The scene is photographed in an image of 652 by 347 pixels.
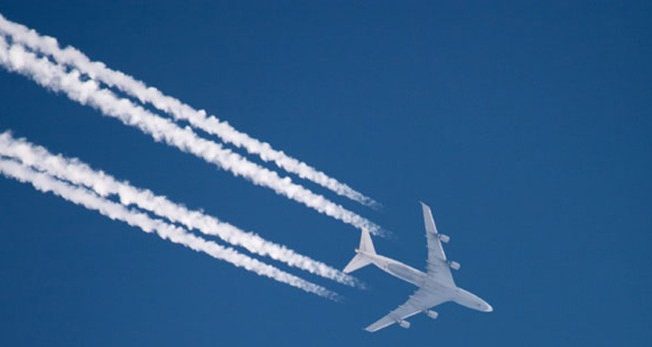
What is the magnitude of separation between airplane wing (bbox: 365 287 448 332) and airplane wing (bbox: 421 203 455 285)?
7.56ft

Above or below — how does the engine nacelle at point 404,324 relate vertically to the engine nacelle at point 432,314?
below

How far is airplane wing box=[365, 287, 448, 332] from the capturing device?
227 ft

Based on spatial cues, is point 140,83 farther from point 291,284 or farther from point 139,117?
point 291,284

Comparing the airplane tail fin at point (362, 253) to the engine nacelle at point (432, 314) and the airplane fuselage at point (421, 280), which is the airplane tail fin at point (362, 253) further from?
the engine nacelle at point (432, 314)

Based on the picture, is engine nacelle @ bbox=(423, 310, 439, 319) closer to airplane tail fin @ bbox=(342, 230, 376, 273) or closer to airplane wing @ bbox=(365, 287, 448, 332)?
airplane wing @ bbox=(365, 287, 448, 332)

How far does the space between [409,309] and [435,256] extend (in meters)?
5.73

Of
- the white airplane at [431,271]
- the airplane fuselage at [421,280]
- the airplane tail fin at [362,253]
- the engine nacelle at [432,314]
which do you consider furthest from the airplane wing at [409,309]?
the airplane tail fin at [362,253]

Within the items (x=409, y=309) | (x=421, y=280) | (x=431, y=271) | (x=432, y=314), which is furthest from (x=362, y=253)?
(x=432, y=314)

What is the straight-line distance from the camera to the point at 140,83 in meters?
51.1

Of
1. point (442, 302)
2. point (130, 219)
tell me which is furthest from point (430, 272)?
point (130, 219)

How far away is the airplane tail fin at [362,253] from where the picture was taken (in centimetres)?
6650

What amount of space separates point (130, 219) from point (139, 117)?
632cm

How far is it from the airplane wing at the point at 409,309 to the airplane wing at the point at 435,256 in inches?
90.8

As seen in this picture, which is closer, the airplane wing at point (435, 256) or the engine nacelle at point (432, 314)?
the airplane wing at point (435, 256)
